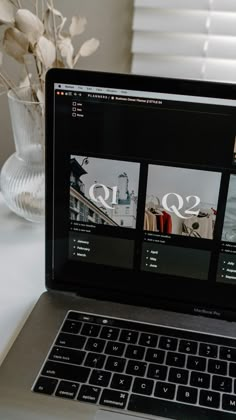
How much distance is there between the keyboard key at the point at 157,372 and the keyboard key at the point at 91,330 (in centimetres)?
8

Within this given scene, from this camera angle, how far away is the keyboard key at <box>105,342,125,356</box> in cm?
67

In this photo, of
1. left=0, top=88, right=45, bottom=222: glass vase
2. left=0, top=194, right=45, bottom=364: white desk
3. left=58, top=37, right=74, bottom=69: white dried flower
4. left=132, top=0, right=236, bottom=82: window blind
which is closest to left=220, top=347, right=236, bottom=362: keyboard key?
left=0, top=194, right=45, bottom=364: white desk

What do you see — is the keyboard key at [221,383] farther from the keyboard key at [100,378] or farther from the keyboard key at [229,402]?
the keyboard key at [100,378]

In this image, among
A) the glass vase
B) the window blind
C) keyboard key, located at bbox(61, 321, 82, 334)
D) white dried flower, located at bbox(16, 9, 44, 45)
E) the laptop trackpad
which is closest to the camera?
the laptop trackpad

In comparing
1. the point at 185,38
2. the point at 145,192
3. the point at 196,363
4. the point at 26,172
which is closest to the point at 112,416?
the point at 196,363

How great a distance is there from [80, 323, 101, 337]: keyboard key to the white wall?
64 cm

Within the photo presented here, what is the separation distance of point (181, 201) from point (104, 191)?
0.10 metres

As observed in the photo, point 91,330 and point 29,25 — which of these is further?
point 29,25

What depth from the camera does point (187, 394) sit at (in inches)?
24.5

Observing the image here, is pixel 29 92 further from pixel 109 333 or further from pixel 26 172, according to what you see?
pixel 109 333

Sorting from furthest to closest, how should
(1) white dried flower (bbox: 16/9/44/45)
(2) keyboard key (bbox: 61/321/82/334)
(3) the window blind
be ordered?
(3) the window blind < (1) white dried flower (bbox: 16/9/44/45) < (2) keyboard key (bbox: 61/321/82/334)

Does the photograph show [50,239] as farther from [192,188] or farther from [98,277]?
[192,188]

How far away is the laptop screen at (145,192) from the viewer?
26.8 inches

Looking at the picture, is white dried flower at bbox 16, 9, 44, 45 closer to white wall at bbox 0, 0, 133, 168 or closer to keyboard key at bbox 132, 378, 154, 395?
white wall at bbox 0, 0, 133, 168
